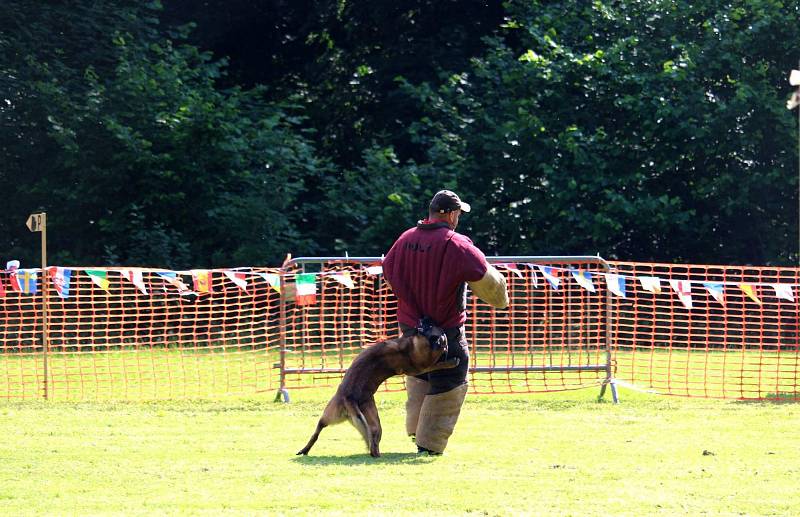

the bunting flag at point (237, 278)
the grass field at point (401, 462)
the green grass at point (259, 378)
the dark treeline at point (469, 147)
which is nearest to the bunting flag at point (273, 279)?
the bunting flag at point (237, 278)

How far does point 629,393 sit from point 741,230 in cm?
1030

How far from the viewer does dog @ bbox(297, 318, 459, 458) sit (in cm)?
902

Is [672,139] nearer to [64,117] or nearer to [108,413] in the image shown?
[64,117]

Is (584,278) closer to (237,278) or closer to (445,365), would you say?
(237,278)

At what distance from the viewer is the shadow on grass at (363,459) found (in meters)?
8.93

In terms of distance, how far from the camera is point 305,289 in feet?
43.4

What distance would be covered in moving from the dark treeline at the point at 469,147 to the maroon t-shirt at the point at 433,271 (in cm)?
1280

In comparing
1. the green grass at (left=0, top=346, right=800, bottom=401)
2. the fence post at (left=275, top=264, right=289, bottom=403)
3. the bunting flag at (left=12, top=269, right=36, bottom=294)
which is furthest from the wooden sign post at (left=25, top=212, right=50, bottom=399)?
the fence post at (left=275, top=264, right=289, bottom=403)

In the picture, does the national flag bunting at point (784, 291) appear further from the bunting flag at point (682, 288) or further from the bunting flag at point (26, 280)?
the bunting flag at point (26, 280)

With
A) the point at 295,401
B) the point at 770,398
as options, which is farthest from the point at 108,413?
the point at 770,398

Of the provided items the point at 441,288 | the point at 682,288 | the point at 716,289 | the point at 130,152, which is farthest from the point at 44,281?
the point at 130,152

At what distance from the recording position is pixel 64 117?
22.7 metres

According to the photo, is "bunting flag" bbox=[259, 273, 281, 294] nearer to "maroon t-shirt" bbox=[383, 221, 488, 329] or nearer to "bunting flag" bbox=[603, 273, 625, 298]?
"bunting flag" bbox=[603, 273, 625, 298]

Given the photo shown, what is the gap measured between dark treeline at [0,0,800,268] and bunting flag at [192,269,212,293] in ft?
28.1
